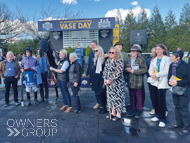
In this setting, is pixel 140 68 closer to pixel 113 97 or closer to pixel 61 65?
pixel 113 97

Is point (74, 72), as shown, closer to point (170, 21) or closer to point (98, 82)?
point (98, 82)

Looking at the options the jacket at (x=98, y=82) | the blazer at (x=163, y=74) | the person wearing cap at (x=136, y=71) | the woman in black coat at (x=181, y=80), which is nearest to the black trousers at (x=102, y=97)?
the jacket at (x=98, y=82)

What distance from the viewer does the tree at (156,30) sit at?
2980 centimetres

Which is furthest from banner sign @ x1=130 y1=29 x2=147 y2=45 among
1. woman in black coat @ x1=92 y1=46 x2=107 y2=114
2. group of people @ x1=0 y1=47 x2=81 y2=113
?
woman in black coat @ x1=92 y1=46 x2=107 y2=114

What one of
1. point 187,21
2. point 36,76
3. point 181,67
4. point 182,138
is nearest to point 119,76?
point 181,67

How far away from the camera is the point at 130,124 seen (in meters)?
3.69

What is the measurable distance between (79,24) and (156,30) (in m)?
25.7

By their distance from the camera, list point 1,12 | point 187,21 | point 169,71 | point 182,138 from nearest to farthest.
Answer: point 182,138 < point 169,71 < point 1,12 < point 187,21

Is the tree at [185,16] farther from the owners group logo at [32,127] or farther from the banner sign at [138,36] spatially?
the owners group logo at [32,127]

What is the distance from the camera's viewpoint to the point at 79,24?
10.3 m

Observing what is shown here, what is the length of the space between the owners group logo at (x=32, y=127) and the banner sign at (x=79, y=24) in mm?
7669

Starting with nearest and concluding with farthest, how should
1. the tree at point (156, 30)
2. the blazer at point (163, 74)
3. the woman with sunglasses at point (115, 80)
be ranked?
1. the blazer at point (163, 74)
2. the woman with sunglasses at point (115, 80)
3. the tree at point (156, 30)

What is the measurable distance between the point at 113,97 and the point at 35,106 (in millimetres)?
2951

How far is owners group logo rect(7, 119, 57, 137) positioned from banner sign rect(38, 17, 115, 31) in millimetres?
7669
